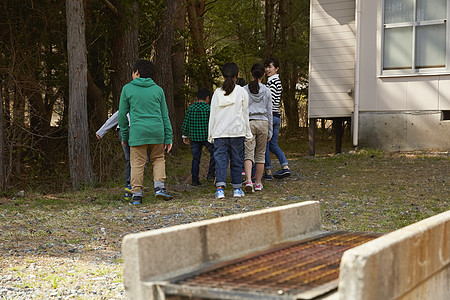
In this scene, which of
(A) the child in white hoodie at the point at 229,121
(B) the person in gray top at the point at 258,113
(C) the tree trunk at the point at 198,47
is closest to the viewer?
(A) the child in white hoodie at the point at 229,121

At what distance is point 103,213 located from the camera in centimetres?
784

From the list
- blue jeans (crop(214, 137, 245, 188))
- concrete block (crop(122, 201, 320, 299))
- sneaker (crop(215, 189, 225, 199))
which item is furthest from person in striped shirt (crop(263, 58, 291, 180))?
concrete block (crop(122, 201, 320, 299))

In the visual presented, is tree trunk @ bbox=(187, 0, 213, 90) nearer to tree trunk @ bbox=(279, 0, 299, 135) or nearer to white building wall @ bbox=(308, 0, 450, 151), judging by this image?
tree trunk @ bbox=(279, 0, 299, 135)

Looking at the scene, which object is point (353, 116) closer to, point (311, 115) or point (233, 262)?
point (311, 115)

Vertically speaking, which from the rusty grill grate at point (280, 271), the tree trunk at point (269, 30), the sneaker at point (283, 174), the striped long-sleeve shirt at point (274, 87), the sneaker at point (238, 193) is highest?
the tree trunk at point (269, 30)

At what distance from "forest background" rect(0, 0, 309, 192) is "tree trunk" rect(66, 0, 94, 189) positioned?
2 centimetres

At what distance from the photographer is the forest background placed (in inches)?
434

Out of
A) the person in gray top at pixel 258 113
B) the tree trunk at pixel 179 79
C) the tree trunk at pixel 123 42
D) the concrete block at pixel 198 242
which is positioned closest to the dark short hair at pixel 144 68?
the person in gray top at pixel 258 113

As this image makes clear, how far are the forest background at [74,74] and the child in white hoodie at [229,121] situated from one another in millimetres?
3375

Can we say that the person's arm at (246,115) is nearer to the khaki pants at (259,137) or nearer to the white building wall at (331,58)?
the khaki pants at (259,137)

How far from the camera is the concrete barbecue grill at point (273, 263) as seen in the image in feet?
8.18

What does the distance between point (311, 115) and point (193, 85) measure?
23.6 feet

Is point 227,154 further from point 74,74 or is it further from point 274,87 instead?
point 74,74

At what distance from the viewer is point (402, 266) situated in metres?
2.72
